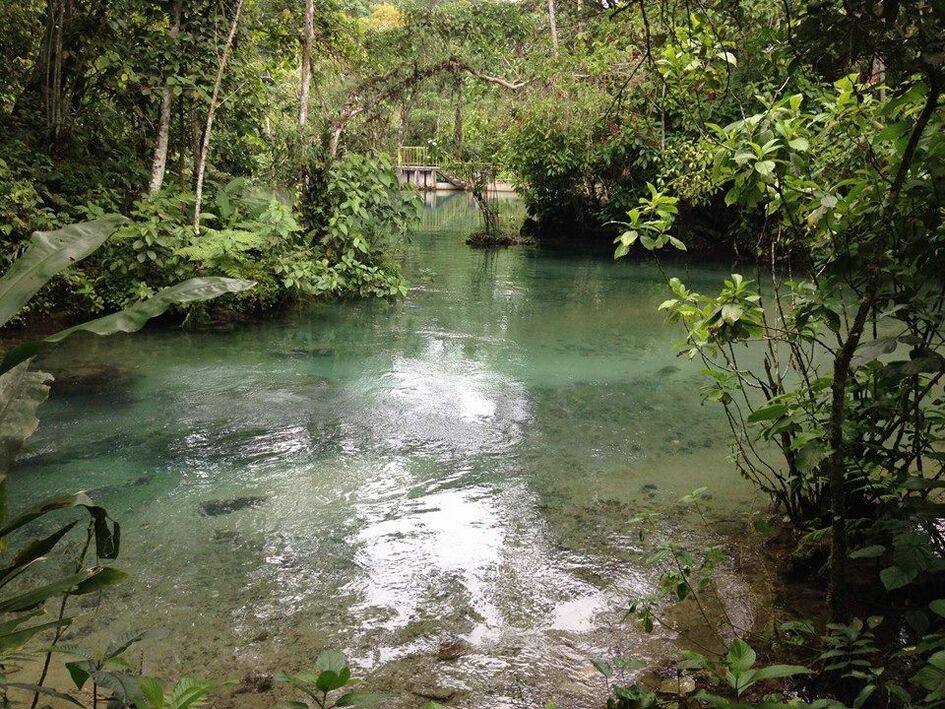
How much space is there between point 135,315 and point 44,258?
301mm

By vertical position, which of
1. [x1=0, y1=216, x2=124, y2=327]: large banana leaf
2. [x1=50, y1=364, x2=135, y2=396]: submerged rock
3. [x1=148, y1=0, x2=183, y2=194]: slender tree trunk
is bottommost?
[x1=50, y1=364, x2=135, y2=396]: submerged rock

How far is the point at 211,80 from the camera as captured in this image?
26.8 feet

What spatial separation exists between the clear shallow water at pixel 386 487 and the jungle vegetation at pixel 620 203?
11.5 inches

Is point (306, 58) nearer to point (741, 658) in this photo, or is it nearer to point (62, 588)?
point (62, 588)

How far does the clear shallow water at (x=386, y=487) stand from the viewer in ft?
8.84

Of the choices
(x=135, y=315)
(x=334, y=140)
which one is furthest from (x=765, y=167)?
(x=334, y=140)

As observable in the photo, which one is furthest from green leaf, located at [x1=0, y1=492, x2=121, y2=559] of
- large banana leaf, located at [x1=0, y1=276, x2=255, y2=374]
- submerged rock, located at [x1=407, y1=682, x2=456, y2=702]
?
submerged rock, located at [x1=407, y1=682, x2=456, y2=702]

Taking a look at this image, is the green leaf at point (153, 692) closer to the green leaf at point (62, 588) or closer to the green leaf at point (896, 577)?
the green leaf at point (62, 588)

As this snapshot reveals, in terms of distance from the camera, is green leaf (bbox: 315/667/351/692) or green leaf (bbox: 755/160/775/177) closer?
green leaf (bbox: 315/667/351/692)

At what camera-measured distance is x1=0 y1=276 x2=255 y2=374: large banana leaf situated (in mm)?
1669

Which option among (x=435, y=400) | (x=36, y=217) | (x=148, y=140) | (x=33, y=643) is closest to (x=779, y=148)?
(x=33, y=643)

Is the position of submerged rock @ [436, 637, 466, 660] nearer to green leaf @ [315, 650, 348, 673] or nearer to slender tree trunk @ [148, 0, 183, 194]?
green leaf @ [315, 650, 348, 673]

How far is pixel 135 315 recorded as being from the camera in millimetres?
1795

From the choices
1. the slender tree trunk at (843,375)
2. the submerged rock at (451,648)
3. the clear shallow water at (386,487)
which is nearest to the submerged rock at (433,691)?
the clear shallow water at (386,487)
